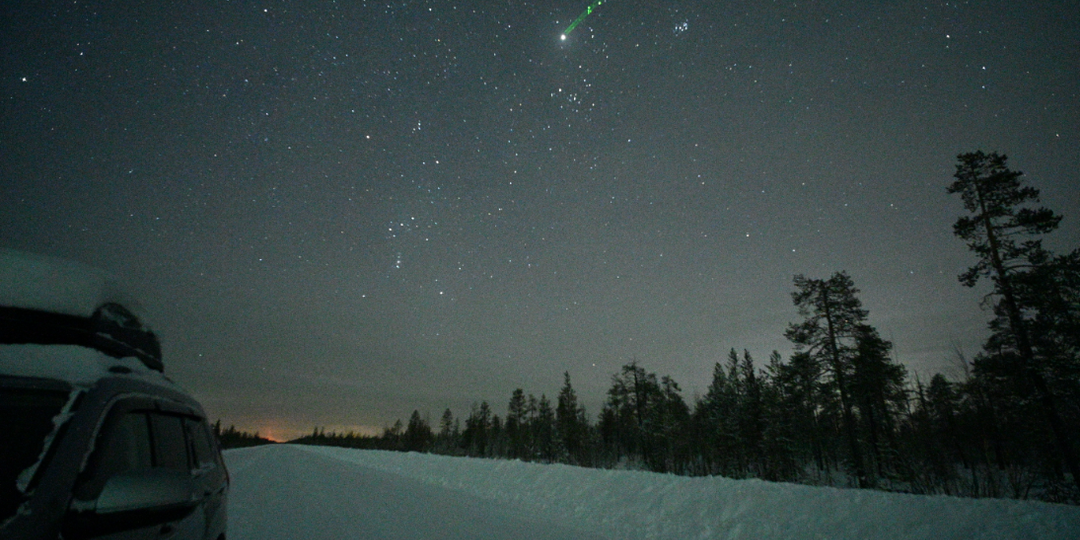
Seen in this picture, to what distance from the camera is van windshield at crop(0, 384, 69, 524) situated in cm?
160

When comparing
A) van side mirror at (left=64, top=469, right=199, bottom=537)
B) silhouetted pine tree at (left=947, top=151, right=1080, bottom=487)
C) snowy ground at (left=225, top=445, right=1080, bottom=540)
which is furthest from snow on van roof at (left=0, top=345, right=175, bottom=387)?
silhouetted pine tree at (left=947, top=151, right=1080, bottom=487)

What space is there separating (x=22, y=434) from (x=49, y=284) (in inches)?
31.2

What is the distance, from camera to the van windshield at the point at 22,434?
1.60 m

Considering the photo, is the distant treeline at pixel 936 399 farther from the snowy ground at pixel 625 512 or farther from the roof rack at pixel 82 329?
the roof rack at pixel 82 329

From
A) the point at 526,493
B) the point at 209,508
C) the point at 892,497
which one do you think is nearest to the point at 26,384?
the point at 209,508

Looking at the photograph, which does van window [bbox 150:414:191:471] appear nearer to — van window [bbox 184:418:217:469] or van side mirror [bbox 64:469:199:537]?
van window [bbox 184:418:217:469]

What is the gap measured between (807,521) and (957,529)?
1850 mm

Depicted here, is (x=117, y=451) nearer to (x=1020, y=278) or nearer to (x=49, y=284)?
(x=49, y=284)

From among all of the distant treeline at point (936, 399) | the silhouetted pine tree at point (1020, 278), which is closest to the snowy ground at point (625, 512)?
the distant treeline at point (936, 399)

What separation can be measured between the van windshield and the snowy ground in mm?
7460

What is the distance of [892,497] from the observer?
6.70 meters

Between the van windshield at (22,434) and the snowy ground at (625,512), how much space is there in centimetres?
746

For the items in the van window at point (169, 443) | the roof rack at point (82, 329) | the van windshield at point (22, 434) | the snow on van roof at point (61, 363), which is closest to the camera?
the van windshield at point (22, 434)

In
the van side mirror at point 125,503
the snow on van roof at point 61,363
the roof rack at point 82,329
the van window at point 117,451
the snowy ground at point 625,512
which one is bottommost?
the snowy ground at point 625,512
